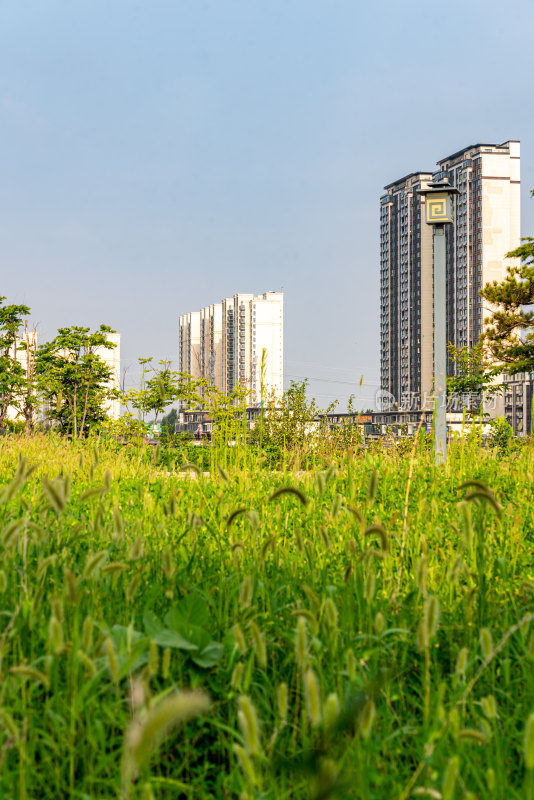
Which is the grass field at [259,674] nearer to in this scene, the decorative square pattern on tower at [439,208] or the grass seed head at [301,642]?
the grass seed head at [301,642]

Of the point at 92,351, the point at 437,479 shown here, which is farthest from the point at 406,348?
the point at 437,479

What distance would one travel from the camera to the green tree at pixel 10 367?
24188mm

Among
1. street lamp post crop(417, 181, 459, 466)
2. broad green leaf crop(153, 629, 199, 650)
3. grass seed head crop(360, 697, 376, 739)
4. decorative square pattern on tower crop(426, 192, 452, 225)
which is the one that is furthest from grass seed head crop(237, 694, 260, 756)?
decorative square pattern on tower crop(426, 192, 452, 225)

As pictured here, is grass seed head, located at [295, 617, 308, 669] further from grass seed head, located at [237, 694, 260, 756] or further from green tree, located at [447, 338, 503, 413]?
green tree, located at [447, 338, 503, 413]

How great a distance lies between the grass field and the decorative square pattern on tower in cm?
802

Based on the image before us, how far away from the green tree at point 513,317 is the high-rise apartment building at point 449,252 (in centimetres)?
6079

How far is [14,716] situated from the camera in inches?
52.3

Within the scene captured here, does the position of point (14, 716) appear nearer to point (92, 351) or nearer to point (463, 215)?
point (92, 351)

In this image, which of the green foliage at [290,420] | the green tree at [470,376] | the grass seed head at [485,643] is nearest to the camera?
the grass seed head at [485,643]

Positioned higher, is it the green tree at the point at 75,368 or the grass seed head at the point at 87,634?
the green tree at the point at 75,368

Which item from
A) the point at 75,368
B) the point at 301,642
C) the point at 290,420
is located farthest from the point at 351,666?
A: the point at 75,368

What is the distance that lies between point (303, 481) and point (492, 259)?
3503 inches

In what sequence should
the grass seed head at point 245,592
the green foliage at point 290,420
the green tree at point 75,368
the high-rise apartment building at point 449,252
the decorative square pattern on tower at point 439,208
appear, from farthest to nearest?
the high-rise apartment building at point 449,252 → the green tree at point 75,368 → the green foliage at point 290,420 → the decorative square pattern on tower at point 439,208 → the grass seed head at point 245,592

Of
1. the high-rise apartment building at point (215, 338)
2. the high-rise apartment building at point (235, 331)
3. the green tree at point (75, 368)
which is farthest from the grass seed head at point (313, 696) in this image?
the high-rise apartment building at point (215, 338)
